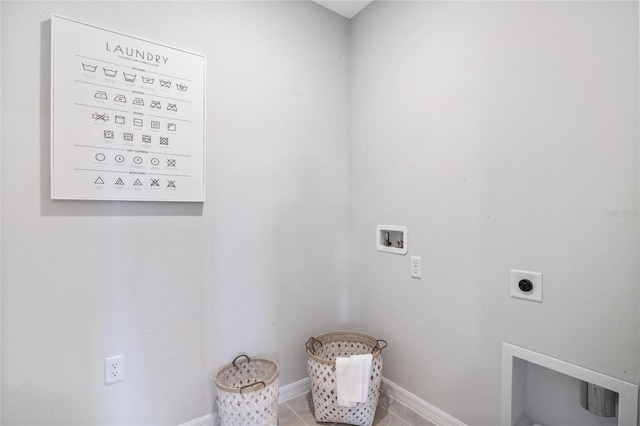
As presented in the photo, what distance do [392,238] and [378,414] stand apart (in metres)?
0.96

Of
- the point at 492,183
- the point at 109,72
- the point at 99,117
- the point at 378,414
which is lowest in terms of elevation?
the point at 378,414

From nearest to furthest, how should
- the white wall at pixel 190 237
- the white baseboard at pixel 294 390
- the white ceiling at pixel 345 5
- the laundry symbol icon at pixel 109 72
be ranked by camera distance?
the white wall at pixel 190 237
the laundry symbol icon at pixel 109 72
the white baseboard at pixel 294 390
the white ceiling at pixel 345 5

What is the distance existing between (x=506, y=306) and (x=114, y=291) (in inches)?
65.7

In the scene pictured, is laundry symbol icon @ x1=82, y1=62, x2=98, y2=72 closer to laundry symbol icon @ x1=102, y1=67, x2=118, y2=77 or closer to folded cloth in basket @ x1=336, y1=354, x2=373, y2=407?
laundry symbol icon @ x1=102, y1=67, x2=118, y2=77

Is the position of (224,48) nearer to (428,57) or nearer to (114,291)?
(428,57)

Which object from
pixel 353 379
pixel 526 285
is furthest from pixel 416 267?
pixel 353 379

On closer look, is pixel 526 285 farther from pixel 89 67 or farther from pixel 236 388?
pixel 89 67

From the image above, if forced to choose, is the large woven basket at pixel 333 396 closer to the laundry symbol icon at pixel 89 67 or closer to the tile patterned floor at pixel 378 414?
the tile patterned floor at pixel 378 414

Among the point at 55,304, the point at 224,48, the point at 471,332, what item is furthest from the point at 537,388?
the point at 224,48

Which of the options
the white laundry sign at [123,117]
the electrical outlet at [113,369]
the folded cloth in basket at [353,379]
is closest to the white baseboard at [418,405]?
the folded cloth in basket at [353,379]

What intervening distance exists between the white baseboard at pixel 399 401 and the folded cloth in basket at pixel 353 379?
39 cm

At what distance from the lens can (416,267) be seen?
1.67 m

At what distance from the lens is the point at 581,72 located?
109cm

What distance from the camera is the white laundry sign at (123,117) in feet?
4.00
